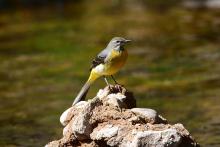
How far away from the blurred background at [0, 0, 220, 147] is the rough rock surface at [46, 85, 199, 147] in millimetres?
2528

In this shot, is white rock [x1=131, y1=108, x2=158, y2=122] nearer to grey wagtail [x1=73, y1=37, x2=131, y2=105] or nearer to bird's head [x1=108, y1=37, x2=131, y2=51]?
grey wagtail [x1=73, y1=37, x2=131, y2=105]

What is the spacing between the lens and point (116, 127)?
24.9 feet

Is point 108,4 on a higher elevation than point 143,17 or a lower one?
higher

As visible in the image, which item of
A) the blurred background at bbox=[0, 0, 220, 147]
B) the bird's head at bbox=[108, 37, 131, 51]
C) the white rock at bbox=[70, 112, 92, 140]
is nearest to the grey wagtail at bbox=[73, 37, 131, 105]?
the bird's head at bbox=[108, 37, 131, 51]

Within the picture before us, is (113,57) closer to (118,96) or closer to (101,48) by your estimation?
(118,96)

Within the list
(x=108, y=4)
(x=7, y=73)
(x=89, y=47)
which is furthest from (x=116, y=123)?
(x=108, y=4)

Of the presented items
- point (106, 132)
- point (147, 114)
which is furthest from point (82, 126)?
point (147, 114)

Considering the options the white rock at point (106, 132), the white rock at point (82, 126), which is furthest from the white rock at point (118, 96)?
the white rock at point (106, 132)

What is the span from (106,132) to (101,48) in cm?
1195

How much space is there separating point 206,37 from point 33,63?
5152 mm

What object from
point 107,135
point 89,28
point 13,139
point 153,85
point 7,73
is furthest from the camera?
point 89,28

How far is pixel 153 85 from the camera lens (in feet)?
49.3

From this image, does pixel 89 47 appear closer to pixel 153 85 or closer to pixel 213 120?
pixel 153 85

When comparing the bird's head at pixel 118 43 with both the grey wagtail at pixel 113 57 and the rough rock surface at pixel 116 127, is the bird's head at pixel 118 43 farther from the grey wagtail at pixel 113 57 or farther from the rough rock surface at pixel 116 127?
the rough rock surface at pixel 116 127
